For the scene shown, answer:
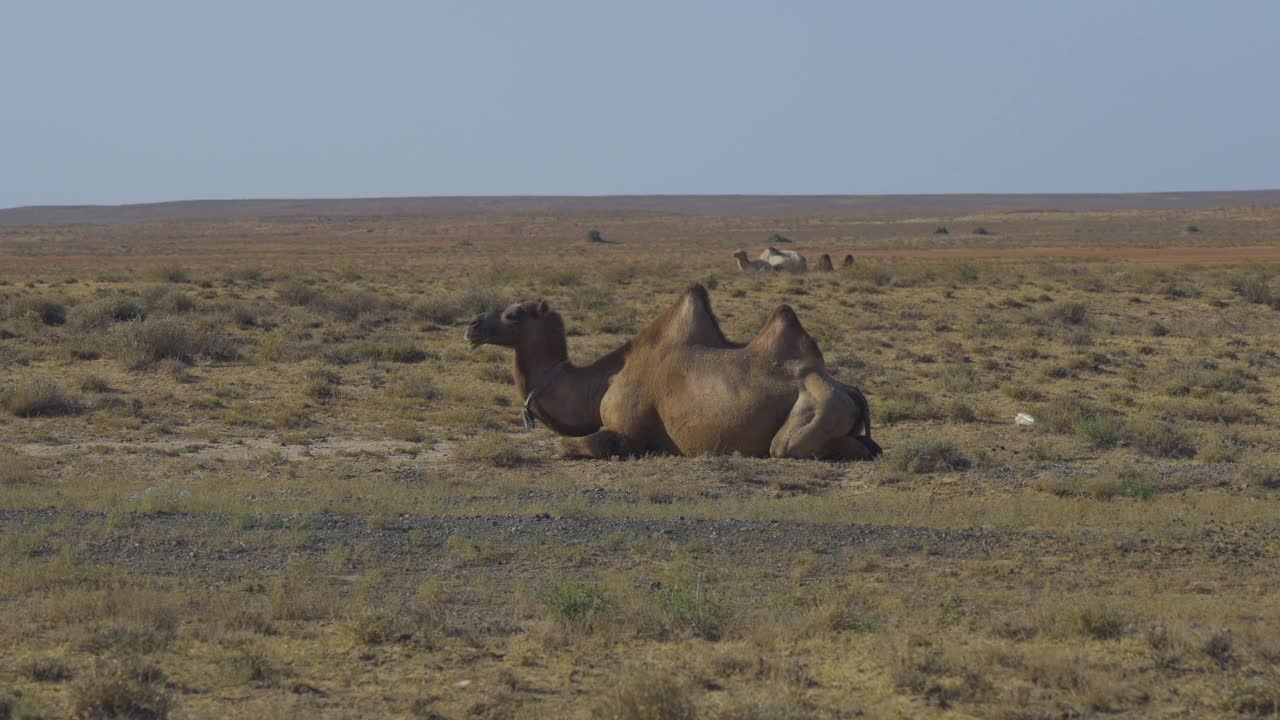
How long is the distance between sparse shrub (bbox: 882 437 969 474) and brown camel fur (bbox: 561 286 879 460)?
0.37 meters

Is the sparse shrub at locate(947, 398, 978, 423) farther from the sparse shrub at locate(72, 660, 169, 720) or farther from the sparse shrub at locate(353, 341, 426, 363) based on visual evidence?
the sparse shrub at locate(72, 660, 169, 720)

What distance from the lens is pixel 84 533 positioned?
10.1m

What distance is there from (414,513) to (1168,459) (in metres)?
7.49

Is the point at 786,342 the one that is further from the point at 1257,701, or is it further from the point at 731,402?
the point at 1257,701

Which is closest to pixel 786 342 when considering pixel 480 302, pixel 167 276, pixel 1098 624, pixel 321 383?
pixel 1098 624

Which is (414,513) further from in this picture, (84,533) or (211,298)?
(211,298)

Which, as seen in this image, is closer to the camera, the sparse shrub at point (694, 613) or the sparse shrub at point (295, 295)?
the sparse shrub at point (694, 613)

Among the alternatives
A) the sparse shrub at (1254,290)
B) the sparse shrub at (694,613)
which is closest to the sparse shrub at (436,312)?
Result: the sparse shrub at (1254,290)

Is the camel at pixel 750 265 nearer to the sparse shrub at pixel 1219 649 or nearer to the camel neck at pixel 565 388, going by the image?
the camel neck at pixel 565 388

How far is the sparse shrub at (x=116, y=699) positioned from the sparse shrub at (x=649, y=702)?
183cm

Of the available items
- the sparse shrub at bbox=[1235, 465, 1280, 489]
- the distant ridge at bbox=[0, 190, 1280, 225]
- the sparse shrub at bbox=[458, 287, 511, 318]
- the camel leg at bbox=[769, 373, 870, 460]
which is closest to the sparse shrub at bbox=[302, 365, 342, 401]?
the camel leg at bbox=[769, 373, 870, 460]

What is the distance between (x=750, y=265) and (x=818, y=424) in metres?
29.6

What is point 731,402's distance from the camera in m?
13.9

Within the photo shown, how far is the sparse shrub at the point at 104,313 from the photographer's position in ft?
84.9
